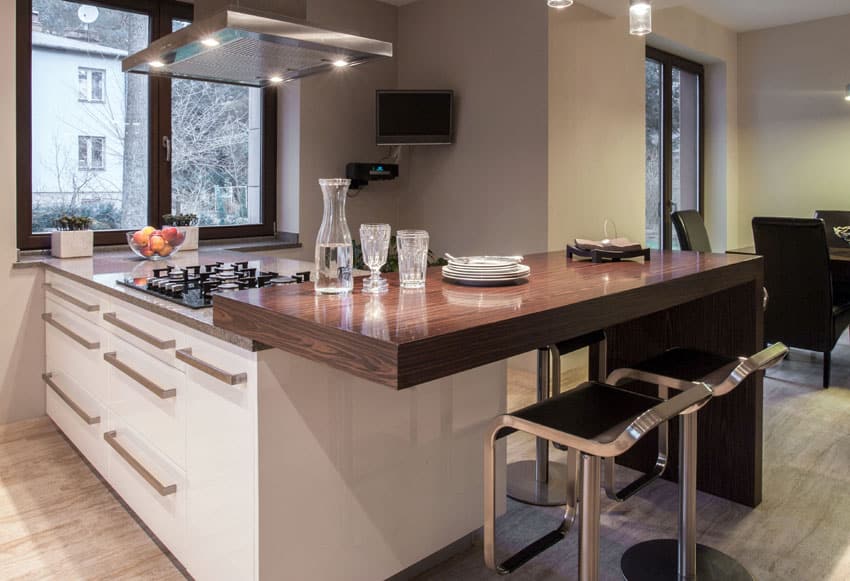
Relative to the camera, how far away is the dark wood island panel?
1181 mm

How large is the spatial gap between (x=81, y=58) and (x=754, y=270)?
11.1ft

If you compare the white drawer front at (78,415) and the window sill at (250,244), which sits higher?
the window sill at (250,244)

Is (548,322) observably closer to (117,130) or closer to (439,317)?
(439,317)

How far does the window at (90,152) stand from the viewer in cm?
357

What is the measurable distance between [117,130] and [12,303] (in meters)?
1.11

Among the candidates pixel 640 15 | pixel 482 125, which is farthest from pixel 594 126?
pixel 640 15

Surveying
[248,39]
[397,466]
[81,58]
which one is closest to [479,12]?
[81,58]

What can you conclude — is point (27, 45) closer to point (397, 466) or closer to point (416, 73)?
point (416, 73)

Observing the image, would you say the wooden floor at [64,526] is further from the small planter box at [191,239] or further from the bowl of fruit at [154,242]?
the small planter box at [191,239]

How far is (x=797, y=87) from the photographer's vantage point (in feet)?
18.7

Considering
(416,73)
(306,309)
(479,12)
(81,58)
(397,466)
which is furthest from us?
(416,73)

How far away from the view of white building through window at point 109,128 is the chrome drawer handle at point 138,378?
1.58m

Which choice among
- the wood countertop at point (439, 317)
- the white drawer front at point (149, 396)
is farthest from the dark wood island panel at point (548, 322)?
the white drawer front at point (149, 396)

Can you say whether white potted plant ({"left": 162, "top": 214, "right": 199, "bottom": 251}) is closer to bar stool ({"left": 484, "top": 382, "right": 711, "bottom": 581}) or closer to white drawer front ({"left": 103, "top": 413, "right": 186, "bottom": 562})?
white drawer front ({"left": 103, "top": 413, "right": 186, "bottom": 562})
